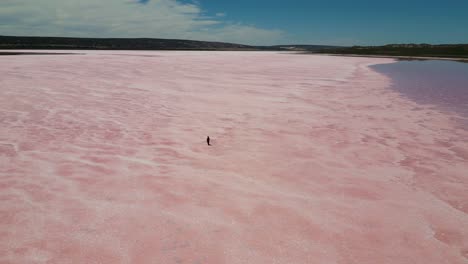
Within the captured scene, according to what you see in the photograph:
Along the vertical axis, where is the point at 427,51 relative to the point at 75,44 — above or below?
below

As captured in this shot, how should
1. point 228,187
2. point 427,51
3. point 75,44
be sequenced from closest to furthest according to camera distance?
point 228,187 → point 427,51 → point 75,44

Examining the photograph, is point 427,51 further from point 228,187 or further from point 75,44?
point 75,44

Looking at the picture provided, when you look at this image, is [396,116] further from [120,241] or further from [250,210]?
[120,241]

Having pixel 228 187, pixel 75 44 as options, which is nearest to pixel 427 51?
pixel 228 187

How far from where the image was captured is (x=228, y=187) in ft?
11.9

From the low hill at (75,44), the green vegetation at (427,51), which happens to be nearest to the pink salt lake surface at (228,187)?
the green vegetation at (427,51)

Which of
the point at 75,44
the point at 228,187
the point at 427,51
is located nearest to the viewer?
the point at 228,187

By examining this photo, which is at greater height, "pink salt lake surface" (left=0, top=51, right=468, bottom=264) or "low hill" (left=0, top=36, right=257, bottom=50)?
"low hill" (left=0, top=36, right=257, bottom=50)

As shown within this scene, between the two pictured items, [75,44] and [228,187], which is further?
[75,44]

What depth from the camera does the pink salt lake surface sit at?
2.53m

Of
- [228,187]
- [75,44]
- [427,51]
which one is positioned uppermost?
[75,44]

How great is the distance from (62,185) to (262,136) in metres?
3.15

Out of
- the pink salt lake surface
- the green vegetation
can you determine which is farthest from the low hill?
the pink salt lake surface

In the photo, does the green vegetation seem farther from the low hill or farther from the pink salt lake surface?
the low hill
